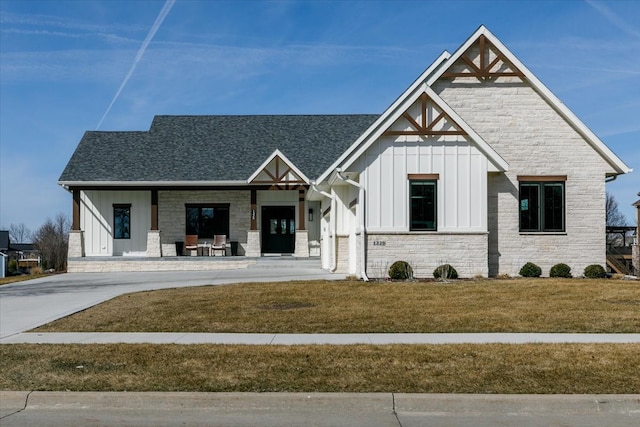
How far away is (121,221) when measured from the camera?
3278 centimetres

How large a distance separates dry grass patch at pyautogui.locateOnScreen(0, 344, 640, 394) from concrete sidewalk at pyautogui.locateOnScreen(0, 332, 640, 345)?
50 centimetres

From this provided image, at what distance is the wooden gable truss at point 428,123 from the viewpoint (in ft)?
67.7

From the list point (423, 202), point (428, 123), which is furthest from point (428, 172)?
point (428, 123)

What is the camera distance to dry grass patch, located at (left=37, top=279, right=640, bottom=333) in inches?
487

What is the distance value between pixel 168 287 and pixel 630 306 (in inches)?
506

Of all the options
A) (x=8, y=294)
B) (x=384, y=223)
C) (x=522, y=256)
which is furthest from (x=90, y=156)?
(x=522, y=256)

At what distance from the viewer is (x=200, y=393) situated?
7488mm

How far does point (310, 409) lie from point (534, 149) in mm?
17277

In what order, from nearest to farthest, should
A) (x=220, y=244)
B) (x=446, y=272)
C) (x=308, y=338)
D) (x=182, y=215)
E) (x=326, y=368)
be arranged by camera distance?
(x=326, y=368), (x=308, y=338), (x=446, y=272), (x=220, y=244), (x=182, y=215)

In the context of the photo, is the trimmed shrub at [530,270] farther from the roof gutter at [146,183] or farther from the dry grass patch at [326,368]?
the roof gutter at [146,183]

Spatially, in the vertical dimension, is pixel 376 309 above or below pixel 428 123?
below

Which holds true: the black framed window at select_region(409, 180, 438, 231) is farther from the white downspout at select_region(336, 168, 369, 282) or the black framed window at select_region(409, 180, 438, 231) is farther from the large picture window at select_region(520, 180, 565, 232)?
the large picture window at select_region(520, 180, 565, 232)

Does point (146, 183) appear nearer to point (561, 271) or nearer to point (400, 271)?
point (400, 271)

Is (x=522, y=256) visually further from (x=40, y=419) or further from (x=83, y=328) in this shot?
(x=40, y=419)
